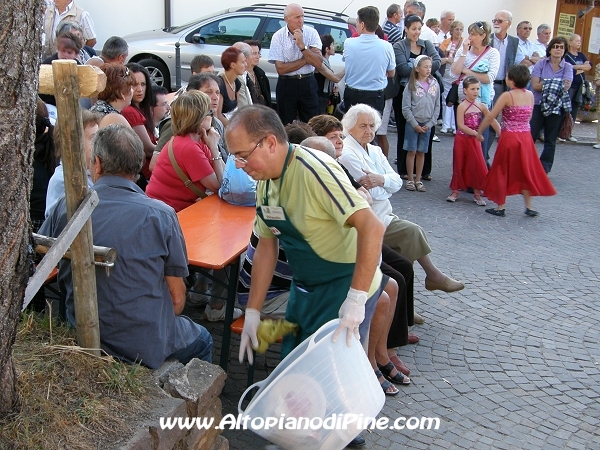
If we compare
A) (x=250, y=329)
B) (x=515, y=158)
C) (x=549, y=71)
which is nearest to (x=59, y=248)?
(x=250, y=329)

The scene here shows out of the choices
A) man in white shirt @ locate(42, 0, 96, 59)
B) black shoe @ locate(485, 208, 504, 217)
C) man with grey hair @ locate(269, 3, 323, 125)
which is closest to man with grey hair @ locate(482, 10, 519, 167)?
black shoe @ locate(485, 208, 504, 217)

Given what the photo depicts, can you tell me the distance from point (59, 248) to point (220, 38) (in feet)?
32.9

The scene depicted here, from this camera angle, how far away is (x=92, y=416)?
265 cm

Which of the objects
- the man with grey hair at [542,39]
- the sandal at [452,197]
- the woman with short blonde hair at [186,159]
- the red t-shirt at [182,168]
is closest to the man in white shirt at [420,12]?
the man with grey hair at [542,39]

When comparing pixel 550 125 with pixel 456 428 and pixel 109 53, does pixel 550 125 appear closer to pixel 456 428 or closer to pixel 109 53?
pixel 109 53

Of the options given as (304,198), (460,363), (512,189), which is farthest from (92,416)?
A: (512,189)

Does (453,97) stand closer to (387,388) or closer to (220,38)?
(220,38)

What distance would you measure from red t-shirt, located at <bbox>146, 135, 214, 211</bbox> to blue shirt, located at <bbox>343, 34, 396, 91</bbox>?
4.10 m

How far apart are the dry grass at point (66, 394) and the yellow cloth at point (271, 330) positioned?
56cm

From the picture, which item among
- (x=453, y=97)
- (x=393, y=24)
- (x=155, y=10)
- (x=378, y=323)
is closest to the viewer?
(x=378, y=323)

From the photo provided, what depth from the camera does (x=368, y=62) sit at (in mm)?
8625

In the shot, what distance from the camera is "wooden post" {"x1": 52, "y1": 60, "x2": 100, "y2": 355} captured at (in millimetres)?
2652

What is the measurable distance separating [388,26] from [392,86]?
174 centimetres

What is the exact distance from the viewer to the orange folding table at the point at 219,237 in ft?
12.8
